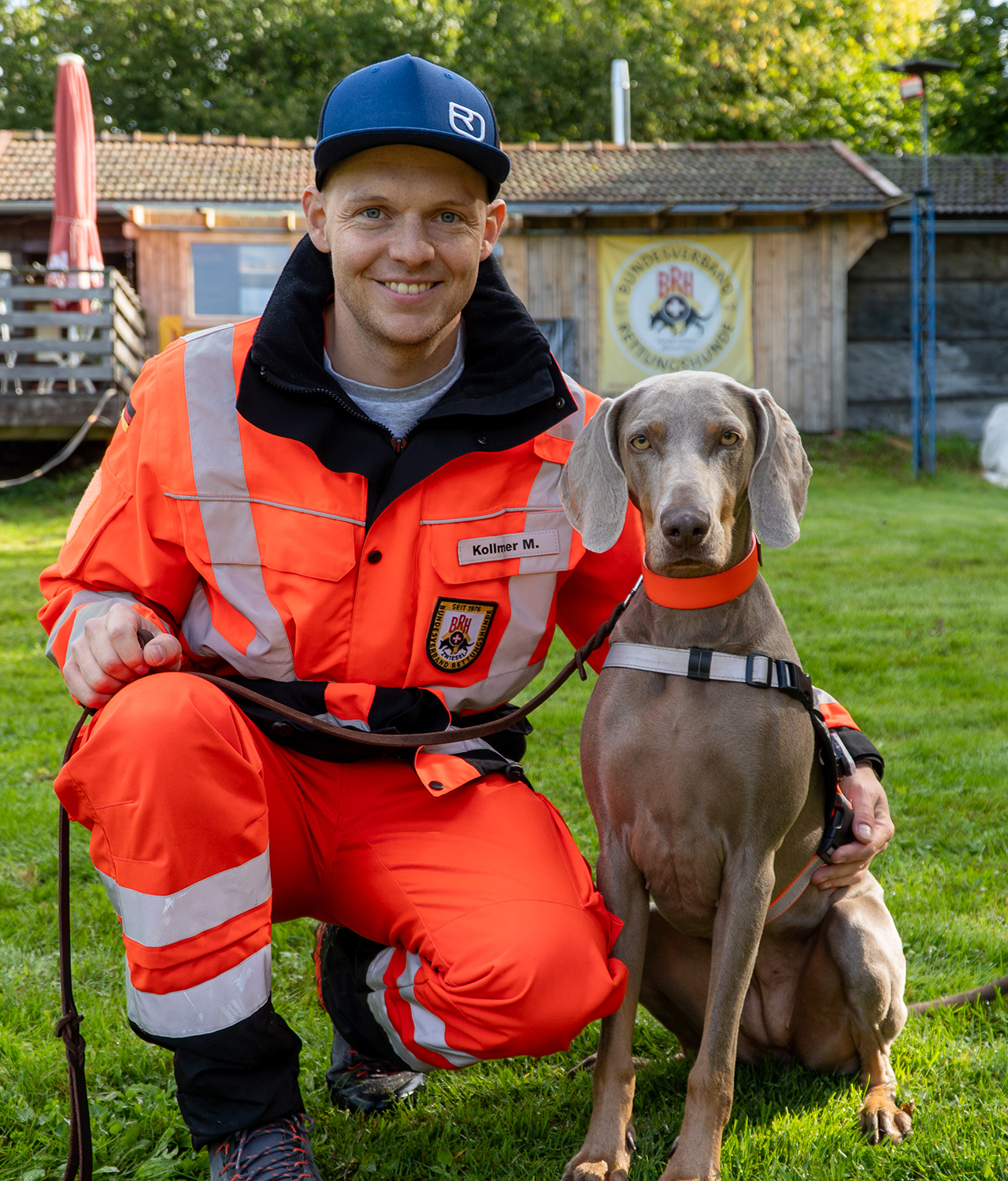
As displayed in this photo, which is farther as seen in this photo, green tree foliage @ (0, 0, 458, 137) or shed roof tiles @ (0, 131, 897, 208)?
green tree foliage @ (0, 0, 458, 137)

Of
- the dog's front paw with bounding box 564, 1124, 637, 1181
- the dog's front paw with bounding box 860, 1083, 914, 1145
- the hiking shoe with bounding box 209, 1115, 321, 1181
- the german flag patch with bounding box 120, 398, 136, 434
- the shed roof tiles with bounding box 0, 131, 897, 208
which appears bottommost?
the dog's front paw with bounding box 860, 1083, 914, 1145

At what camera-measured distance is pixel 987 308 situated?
15.6 m

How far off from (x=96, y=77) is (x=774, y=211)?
53.4 feet

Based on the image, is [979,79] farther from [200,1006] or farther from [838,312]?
[200,1006]

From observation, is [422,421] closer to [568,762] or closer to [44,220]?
[568,762]

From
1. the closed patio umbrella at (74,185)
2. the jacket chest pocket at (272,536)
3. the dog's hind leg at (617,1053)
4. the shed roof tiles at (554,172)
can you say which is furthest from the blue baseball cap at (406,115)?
the shed roof tiles at (554,172)

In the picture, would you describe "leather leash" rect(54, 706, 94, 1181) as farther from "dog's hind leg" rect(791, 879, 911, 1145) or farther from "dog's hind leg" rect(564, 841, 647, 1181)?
"dog's hind leg" rect(791, 879, 911, 1145)

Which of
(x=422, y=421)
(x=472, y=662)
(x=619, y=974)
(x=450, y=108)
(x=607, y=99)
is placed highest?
(x=607, y=99)

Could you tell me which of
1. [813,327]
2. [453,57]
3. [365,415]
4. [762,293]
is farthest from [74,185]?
[453,57]

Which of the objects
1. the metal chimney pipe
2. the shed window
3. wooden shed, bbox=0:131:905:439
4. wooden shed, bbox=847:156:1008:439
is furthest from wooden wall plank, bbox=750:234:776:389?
the shed window

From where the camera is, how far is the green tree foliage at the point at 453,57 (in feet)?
76.3

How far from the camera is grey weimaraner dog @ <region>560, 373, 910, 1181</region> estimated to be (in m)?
2.04

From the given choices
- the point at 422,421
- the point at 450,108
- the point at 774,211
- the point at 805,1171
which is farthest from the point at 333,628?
the point at 774,211

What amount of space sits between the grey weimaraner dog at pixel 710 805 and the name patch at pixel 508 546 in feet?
0.52
